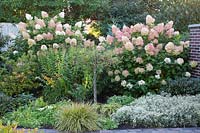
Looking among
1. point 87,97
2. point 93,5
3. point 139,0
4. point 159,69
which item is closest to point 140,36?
point 159,69

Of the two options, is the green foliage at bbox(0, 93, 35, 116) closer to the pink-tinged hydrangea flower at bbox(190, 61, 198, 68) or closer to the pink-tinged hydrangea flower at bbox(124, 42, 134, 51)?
the pink-tinged hydrangea flower at bbox(124, 42, 134, 51)

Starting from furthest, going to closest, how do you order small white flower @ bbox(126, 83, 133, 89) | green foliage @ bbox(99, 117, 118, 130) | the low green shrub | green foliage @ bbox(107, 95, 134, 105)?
small white flower @ bbox(126, 83, 133, 89) → green foliage @ bbox(107, 95, 134, 105) → the low green shrub → green foliage @ bbox(99, 117, 118, 130)

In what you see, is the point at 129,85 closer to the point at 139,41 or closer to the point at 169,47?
A: the point at 139,41

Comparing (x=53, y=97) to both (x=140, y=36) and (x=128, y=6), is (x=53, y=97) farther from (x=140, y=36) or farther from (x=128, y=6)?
(x=128, y=6)

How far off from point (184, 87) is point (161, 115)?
176 centimetres

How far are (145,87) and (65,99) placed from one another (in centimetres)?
173

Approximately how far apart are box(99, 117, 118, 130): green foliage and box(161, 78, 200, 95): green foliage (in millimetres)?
2078

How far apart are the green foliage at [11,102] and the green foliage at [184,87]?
2.83 meters

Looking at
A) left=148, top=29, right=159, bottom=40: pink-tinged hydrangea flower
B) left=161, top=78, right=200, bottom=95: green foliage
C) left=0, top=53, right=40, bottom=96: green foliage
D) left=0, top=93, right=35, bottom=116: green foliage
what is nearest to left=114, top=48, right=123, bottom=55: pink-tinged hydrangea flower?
left=148, top=29, right=159, bottom=40: pink-tinged hydrangea flower

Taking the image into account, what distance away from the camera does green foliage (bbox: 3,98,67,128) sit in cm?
630

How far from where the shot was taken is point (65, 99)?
7812 millimetres

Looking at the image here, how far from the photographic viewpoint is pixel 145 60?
8391mm

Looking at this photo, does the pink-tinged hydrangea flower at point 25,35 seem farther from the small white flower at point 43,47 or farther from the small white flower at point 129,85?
the small white flower at point 129,85

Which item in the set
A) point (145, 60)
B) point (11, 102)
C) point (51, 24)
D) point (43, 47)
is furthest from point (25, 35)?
point (145, 60)
